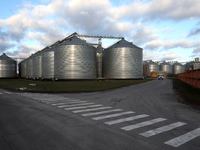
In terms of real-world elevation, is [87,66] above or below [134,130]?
above

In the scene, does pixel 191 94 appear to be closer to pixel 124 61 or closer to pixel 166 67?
pixel 124 61

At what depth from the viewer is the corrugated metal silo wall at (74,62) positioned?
50.8 m

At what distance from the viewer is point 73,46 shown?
51.3 meters

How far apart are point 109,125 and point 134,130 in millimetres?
1069

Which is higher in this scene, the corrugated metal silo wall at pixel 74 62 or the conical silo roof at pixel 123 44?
the conical silo roof at pixel 123 44

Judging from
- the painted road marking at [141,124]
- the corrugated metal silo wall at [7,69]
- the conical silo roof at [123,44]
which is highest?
the conical silo roof at [123,44]

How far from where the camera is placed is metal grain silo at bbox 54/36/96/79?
167 ft

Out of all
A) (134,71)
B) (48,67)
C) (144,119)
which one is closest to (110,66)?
(134,71)

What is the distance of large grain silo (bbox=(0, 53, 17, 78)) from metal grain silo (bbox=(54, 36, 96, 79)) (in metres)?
44.5

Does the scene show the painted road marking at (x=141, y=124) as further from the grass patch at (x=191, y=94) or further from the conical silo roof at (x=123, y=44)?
the conical silo roof at (x=123, y=44)

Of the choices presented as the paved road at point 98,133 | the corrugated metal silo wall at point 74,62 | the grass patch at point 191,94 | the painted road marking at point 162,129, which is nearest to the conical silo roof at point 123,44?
the corrugated metal silo wall at point 74,62

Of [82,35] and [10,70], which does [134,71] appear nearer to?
[82,35]

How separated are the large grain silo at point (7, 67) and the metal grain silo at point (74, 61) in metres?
44.5

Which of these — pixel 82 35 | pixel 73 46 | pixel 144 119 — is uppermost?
pixel 82 35
